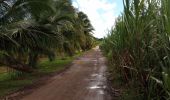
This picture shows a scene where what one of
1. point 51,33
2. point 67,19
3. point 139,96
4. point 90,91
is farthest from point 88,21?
point 139,96

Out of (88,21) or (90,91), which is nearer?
(90,91)

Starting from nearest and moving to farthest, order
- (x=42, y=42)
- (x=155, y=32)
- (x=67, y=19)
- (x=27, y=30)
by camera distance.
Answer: (x=155, y=32) < (x=27, y=30) < (x=42, y=42) < (x=67, y=19)

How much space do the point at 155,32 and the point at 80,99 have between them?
4.48 metres

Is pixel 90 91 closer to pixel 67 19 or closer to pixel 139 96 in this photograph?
Result: pixel 139 96

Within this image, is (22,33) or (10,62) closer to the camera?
(10,62)

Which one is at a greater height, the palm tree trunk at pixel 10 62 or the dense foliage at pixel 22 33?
the dense foliage at pixel 22 33

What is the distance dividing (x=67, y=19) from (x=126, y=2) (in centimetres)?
1774

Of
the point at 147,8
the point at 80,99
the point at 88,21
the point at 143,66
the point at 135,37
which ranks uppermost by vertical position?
the point at 88,21

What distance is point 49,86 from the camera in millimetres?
16469

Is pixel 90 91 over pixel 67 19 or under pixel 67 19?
under

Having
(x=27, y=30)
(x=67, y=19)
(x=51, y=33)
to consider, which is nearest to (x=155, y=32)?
(x=27, y=30)

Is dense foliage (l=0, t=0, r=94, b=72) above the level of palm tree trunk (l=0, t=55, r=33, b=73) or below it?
above

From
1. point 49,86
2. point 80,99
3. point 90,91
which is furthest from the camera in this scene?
point 49,86

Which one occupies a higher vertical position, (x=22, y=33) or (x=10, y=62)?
(x=22, y=33)
